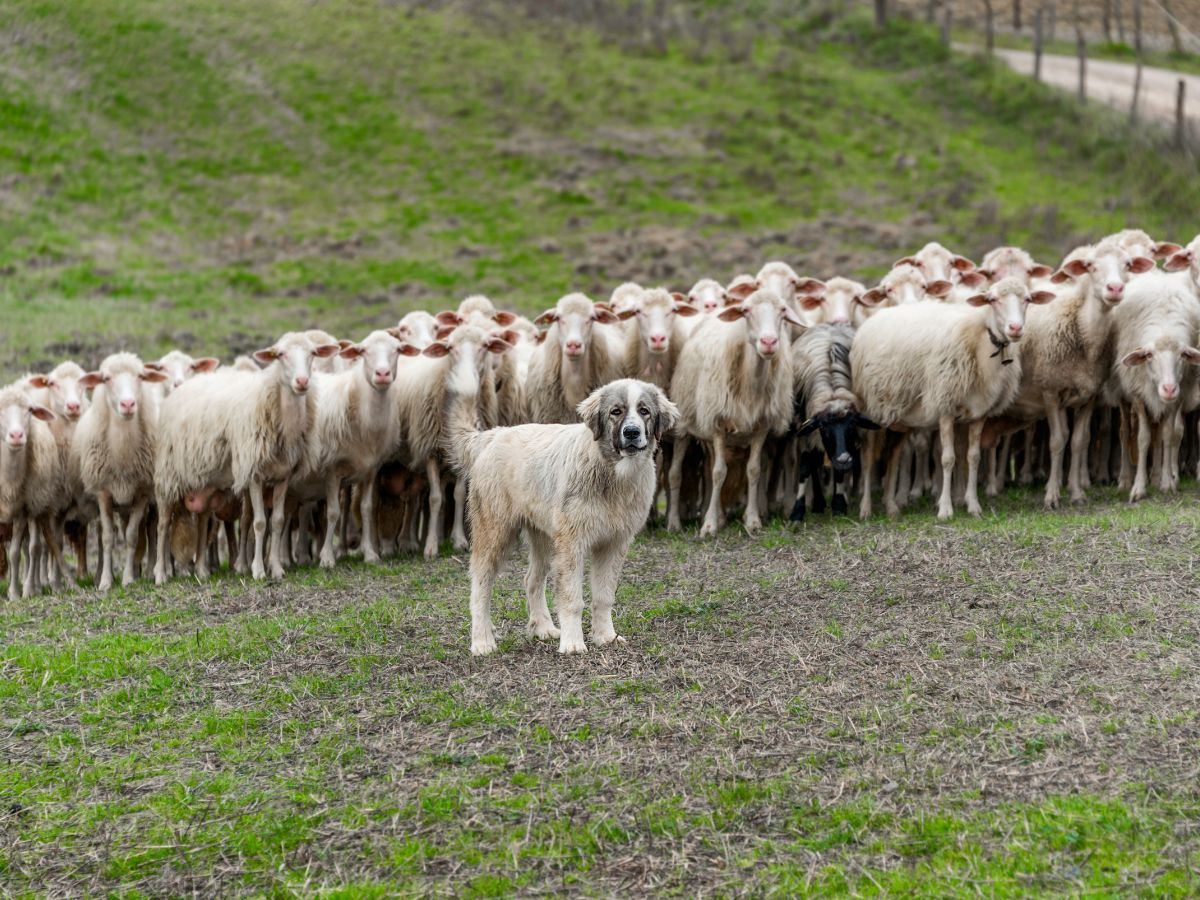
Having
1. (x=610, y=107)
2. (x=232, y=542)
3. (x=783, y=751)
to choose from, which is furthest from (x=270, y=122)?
(x=783, y=751)

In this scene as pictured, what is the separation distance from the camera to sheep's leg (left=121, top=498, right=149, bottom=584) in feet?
49.8

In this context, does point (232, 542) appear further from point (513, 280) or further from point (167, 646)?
point (513, 280)

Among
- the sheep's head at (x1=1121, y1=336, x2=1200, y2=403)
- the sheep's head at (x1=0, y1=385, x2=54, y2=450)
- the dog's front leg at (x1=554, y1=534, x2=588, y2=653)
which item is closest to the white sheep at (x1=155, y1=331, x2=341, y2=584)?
the sheep's head at (x1=0, y1=385, x2=54, y2=450)

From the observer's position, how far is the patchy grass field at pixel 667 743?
6297 millimetres

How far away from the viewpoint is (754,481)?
14.7 m

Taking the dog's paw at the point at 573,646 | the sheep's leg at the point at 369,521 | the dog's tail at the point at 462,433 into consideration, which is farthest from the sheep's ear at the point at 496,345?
the dog's paw at the point at 573,646

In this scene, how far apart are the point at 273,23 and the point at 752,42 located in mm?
15035

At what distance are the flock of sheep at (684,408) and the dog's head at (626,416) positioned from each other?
5175 millimetres

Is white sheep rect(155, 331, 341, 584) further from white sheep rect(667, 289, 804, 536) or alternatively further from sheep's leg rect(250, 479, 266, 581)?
white sheep rect(667, 289, 804, 536)

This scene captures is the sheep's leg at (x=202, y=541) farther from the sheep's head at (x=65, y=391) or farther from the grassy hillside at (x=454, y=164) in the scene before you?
the grassy hillside at (x=454, y=164)

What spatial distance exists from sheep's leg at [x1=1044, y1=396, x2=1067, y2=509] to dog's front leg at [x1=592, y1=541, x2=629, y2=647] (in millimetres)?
6382

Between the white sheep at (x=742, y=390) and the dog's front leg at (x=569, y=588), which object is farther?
the white sheep at (x=742, y=390)

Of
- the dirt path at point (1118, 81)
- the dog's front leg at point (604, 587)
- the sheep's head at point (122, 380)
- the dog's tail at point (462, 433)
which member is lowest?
the dog's front leg at point (604, 587)

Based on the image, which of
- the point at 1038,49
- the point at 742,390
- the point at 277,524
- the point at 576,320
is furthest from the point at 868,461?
the point at 1038,49
